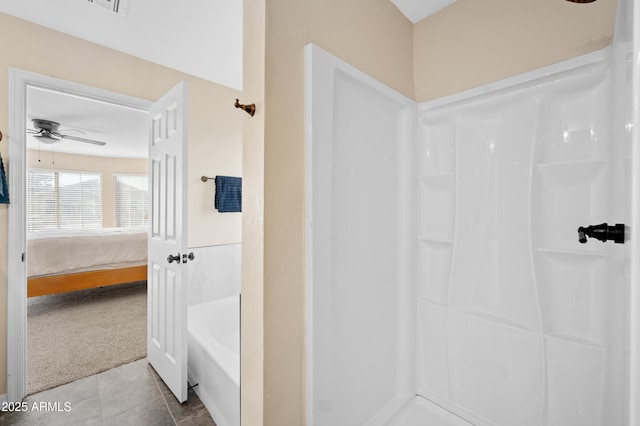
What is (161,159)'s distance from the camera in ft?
6.61

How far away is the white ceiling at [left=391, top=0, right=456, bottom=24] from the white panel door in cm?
136

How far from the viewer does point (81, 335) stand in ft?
8.73

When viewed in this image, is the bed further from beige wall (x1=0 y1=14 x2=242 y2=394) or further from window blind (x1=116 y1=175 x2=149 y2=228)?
window blind (x1=116 y1=175 x2=149 y2=228)

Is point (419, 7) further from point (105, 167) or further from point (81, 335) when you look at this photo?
point (105, 167)

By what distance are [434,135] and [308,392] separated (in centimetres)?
145

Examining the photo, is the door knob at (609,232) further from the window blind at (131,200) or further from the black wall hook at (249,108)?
the window blind at (131,200)

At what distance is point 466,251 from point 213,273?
7.06ft

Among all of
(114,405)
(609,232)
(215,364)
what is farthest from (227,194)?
(609,232)

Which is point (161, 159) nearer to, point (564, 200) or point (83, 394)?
point (83, 394)

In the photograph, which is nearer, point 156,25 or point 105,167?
point 156,25

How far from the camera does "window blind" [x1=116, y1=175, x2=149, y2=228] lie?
21.6ft

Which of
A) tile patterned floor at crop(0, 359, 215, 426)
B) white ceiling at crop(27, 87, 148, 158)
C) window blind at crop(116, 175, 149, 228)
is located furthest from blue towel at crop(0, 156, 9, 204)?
window blind at crop(116, 175, 149, 228)

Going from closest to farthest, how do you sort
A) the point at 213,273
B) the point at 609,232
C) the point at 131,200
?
the point at 609,232 → the point at 213,273 → the point at 131,200

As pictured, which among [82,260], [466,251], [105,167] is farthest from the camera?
[105,167]
